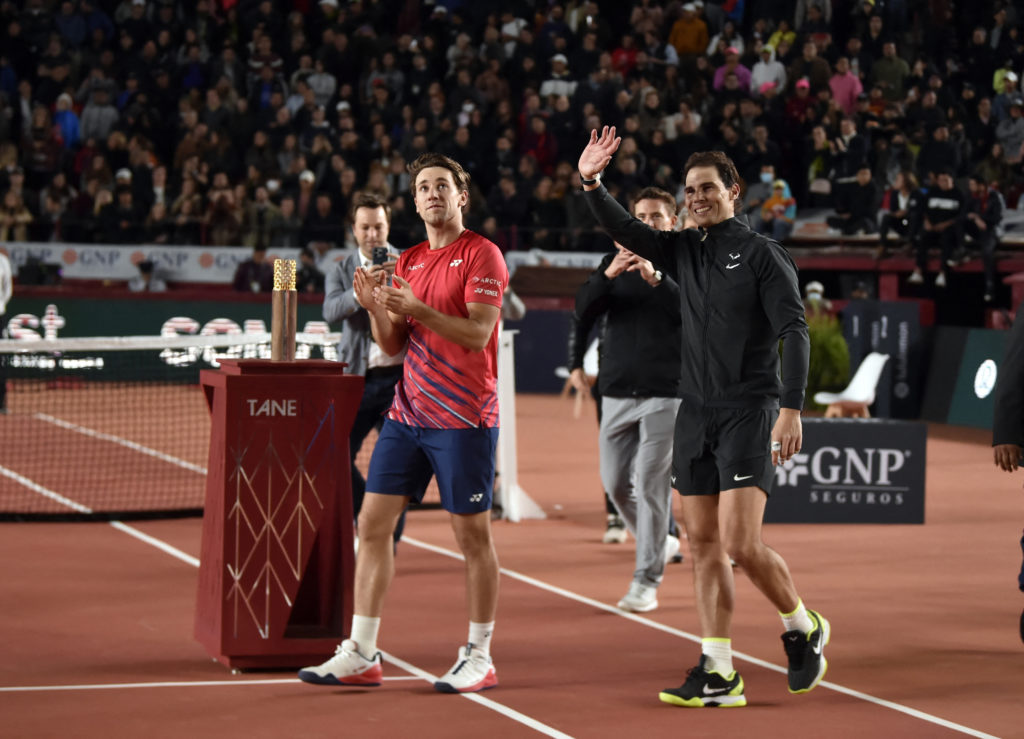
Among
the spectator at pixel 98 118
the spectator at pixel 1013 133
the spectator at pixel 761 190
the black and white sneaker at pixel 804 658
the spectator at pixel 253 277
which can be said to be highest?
the spectator at pixel 98 118

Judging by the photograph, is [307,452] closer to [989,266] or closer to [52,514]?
[52,514]

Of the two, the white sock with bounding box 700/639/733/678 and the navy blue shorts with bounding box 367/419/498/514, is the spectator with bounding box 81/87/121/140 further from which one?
the white sock with bounding box 700/639/733/678

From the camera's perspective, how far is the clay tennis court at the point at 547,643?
5.64 metres

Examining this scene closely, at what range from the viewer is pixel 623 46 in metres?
25.4

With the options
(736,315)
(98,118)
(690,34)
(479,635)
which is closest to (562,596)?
(479,635)

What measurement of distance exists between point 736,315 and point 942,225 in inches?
545

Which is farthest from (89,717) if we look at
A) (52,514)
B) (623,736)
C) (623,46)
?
(623,46)

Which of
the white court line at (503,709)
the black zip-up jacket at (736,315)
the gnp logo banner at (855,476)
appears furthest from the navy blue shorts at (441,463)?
the gnp logo banner at (855,476)

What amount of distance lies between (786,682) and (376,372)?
291cm

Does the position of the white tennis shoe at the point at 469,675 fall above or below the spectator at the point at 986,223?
below

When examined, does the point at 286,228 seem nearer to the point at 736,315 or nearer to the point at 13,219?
the point at 13,219

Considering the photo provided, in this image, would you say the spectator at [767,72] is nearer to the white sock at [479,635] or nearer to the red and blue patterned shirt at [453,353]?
the red and blue patterned shirt at [453,353]

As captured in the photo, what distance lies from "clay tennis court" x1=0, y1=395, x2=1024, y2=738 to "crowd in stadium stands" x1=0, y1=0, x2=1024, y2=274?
35.1 ft

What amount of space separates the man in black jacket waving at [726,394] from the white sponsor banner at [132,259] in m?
17.1
